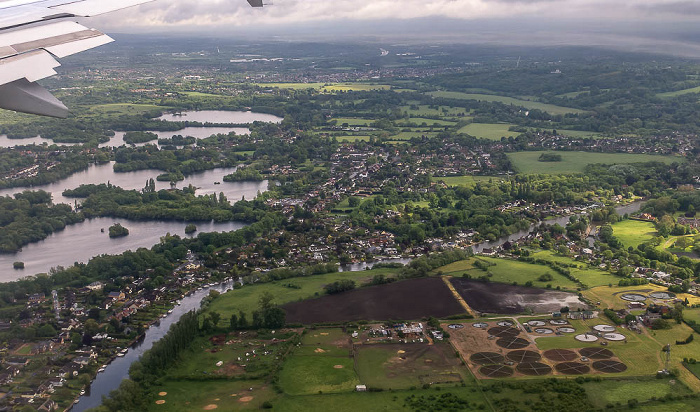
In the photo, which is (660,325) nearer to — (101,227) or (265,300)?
(265,300)

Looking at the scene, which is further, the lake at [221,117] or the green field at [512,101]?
the green field at [512,101]

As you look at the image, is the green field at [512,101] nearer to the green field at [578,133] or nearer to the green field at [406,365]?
the green field at [578,133]

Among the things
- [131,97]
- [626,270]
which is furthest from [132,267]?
[131,97]

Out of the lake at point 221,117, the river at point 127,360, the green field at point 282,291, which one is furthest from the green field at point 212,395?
the lake at point 221,117

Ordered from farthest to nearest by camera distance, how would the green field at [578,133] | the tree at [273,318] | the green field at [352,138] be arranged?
the green field at [578,133] → the green field at [352,138] → the tree at [273,318]

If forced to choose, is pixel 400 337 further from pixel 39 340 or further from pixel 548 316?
pixel 39 340

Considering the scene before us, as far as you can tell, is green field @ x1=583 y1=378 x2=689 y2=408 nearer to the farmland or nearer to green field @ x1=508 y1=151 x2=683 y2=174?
the farmland
